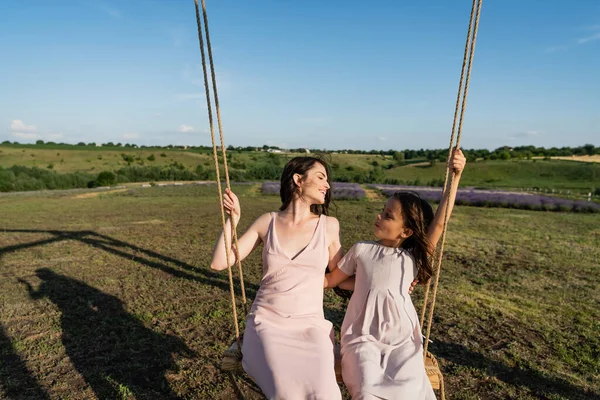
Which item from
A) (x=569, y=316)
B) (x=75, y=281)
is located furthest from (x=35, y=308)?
(x=569, y=316)

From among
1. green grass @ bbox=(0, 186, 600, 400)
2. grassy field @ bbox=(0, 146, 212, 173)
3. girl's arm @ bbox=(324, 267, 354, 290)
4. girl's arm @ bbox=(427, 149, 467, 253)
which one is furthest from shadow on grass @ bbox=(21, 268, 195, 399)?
grassy field @ bbox=(0, 146, 212, 173)

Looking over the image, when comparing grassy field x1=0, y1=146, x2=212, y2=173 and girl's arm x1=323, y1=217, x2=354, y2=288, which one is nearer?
girl's arm x1=323, y1=217, x2=354, y2=288

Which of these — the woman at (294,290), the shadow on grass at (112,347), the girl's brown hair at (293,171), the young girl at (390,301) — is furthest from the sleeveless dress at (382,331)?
the shadow on grass at (112,347)

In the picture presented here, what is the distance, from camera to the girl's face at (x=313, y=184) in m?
2.85

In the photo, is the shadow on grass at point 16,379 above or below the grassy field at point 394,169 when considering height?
above

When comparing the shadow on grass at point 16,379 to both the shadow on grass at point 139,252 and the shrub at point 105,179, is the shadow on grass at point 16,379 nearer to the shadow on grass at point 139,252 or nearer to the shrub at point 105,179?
the shadow on grass at point 139,252

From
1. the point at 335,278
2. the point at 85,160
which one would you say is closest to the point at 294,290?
the point at 335,278

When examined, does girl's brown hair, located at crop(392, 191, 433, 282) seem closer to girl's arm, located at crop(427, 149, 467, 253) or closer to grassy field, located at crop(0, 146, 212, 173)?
girl's arm, located at crop(427, 149, 467, 253)

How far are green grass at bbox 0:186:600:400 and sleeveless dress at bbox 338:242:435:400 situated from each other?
0.85m

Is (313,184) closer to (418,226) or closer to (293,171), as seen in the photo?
(293,171)

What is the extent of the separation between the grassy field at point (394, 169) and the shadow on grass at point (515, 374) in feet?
86.7

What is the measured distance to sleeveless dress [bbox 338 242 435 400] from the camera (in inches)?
87.9

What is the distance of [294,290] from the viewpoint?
8.35 ft

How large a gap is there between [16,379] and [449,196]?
157 inches
